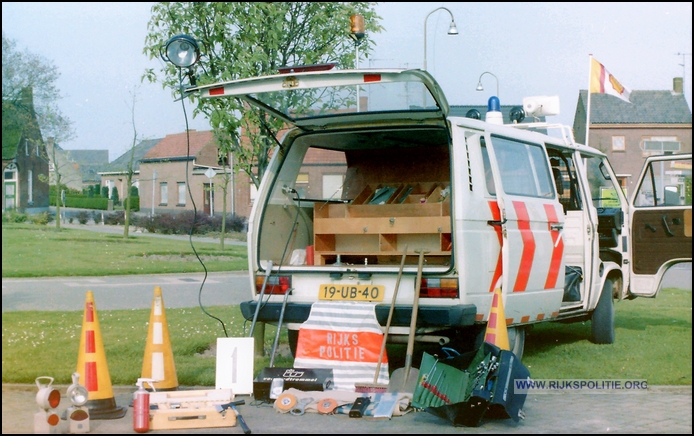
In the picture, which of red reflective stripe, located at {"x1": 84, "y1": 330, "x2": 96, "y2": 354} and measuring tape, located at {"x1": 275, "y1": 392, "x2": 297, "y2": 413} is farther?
red reflective stripe, located at {"x1": 84, "y1": 330, "x2": 96, "y2": 354}

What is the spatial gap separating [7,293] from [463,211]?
34.1 feet

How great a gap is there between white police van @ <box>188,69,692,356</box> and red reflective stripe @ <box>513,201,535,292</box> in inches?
0.6

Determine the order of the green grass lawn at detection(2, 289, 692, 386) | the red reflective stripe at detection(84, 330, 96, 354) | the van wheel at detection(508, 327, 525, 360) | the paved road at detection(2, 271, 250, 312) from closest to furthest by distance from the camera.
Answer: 1. the red reflective stripe at detection(84, 330, 96, 354)
2. the van wheel at detection(508, 327, 525, 360)
3. the green grass lawn at detection(2, 289, 692, 386)
4. the paved road at detection(2, 271, 250, 312)

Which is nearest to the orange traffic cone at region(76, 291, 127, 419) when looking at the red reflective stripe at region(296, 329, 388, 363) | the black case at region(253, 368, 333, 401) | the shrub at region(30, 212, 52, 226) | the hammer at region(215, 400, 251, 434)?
the hammer at region(215, 400, 251, 434)

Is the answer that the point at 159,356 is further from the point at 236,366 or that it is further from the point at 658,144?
the point at 658,144

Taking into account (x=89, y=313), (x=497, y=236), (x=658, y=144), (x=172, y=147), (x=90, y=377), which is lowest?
(x=90, y=377)

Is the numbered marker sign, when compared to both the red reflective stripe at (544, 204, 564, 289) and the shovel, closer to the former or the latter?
the shovel

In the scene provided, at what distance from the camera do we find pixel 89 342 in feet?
19.3

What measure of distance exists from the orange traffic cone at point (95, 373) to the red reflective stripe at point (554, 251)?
3723 mm

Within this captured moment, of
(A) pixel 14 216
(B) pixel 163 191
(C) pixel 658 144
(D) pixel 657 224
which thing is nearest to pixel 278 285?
(D) pixel 657 224

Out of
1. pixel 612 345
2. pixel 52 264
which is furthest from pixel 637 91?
pixel 612 345

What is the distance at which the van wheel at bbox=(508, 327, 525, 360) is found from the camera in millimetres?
7008

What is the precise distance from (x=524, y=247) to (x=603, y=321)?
228cm

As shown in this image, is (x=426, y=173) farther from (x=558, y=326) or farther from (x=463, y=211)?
(x=558, y=326)
